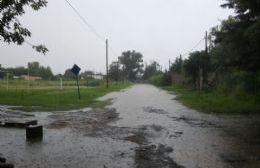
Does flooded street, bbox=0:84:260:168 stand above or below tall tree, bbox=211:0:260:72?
below

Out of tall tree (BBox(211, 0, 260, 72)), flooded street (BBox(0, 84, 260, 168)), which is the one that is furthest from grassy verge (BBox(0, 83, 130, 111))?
tall tree (BBox(211, 0, 260, 72))

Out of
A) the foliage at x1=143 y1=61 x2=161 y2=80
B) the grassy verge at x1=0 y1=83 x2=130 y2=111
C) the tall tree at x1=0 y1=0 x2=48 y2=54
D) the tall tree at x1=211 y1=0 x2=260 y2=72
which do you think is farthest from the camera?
the foliage at x1=143 y1=61 x2=161 y2=80

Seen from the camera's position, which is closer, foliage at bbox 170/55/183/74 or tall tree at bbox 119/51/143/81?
foliage at bbox 170/55/183/74

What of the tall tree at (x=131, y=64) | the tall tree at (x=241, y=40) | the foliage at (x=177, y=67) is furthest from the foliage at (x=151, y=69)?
the tall tree at (x=241, y=40)

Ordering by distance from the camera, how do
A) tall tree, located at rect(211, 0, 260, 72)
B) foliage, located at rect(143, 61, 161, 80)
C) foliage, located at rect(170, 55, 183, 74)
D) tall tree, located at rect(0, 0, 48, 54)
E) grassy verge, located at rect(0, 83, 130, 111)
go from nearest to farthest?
tall tree, located at rect(0, 0, 48, 54), tall tree, located at rect(211, 0, 260, 72), grassy verge, located at rect(0, 83, 130, 111), foliage, located at rect(170, 55, 183, 74), foliage, located at rect(143, 61, 161, 80)

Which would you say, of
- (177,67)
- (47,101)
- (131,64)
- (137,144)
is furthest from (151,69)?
(137,144)

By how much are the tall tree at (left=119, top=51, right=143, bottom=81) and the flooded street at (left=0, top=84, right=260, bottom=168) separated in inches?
6563

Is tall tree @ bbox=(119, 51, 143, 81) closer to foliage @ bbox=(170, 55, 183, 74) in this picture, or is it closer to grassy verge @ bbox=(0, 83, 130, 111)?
foliage @ bbox=(170, 55, 183, 74)

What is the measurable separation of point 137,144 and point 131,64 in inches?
6817

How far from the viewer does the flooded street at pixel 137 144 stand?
9.21m

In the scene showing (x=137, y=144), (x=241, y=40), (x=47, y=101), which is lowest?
(x=137, y=144)

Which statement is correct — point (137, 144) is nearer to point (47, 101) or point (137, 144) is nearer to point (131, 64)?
point (47, 101)

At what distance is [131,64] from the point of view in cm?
18438

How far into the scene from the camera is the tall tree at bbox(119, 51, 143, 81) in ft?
604
